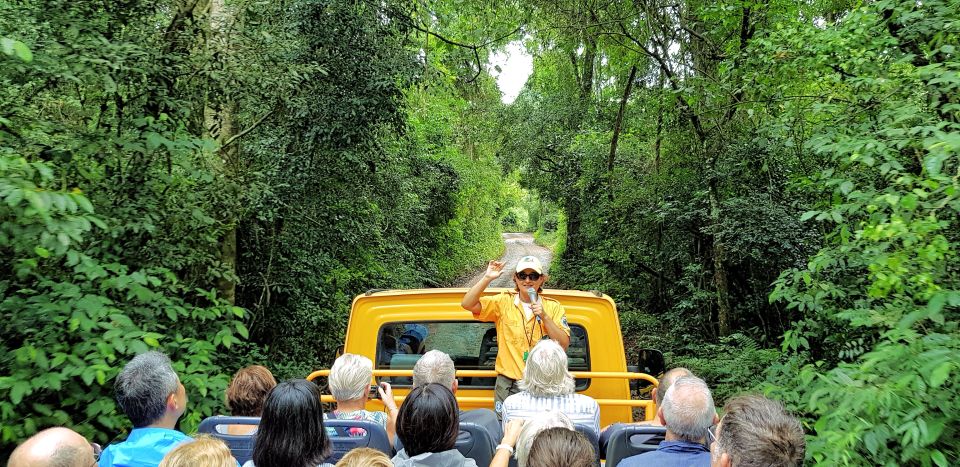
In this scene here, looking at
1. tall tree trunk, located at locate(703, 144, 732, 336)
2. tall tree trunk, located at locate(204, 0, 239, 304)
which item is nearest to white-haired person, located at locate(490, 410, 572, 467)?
tall tree trunk, located at locate(204, 0, 239, 304)

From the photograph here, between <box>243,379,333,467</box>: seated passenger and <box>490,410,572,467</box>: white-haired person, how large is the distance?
2.79 ft

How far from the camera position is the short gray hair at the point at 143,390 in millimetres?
2967

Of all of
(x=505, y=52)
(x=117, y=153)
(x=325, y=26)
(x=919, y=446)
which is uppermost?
(x=505, y=52)

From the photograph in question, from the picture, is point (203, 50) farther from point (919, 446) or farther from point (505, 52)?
point (505, 52)

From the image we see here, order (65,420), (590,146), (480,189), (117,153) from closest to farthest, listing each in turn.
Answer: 1. (65,420)
2. (117,153)
3. (590,146)
4. (480,189)

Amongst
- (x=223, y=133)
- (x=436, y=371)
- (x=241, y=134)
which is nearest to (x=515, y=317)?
(x=436, y=371)

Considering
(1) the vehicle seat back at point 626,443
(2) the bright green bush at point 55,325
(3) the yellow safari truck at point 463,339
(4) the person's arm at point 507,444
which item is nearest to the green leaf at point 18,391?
(2) the bright green bush at point 55,325

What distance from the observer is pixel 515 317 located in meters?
4.51

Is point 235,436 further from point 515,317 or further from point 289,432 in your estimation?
point 515,317

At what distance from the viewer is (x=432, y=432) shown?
2.77 metres

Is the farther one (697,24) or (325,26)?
(697,24)

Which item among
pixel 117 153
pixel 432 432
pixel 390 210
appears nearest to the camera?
pixel 432 432

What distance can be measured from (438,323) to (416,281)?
504 inches

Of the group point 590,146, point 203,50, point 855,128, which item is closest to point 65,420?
point 203,50
